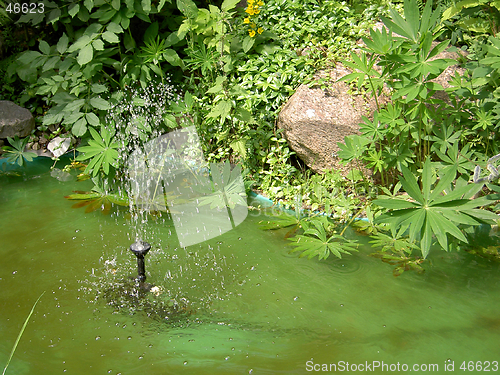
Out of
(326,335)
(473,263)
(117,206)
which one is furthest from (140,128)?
(473,263)

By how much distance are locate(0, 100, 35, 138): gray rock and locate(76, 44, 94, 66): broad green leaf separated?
4.28 ft

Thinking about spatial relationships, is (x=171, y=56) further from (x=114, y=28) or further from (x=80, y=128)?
(x=80, y=128)

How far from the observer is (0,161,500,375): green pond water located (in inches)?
81.0

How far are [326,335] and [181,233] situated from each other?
1.38m

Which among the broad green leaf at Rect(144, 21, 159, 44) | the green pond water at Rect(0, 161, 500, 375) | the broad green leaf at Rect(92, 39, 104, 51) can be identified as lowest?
the green pond water at Rect(0, 161, 500, 375)

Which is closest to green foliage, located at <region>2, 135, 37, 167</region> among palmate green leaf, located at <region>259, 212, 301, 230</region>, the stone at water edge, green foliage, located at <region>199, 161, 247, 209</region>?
the stone at water edge

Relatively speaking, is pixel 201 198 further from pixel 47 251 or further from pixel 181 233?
pixel 47 251

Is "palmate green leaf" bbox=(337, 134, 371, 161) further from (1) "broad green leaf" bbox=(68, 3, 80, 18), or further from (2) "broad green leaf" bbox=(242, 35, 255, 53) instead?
(1) "broad green leaf" bbox=(68, 3, 80, 18)

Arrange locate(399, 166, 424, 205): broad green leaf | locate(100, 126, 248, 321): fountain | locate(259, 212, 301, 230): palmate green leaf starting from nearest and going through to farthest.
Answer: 1. locate(399, 166, 424, 205): broad green leaf
2. locate(100, 126, 248, 321): fountain
3. locate(259, 212, 301, 230): palmate green leaf

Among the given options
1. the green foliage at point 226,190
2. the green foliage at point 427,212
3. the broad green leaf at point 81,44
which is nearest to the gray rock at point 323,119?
the green foliage at point 226,190

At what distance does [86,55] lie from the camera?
12.2 ft

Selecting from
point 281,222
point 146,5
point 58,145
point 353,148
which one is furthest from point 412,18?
point 58,145

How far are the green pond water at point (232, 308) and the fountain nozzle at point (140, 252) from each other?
11 centimetres

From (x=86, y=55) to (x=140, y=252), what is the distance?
2191mm
